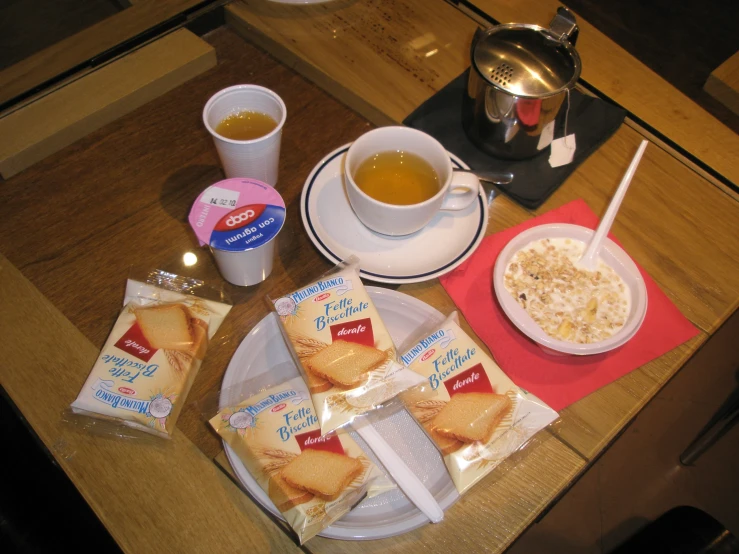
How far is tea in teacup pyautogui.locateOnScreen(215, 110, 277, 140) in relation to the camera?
0.93m

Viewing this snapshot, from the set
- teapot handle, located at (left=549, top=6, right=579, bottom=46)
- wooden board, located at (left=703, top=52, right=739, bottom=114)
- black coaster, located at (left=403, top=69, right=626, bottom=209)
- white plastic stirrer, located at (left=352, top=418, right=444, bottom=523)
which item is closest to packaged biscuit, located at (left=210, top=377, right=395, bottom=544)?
white plastic stirrer, located at (left=352, top=418, right=444, bottom=523)

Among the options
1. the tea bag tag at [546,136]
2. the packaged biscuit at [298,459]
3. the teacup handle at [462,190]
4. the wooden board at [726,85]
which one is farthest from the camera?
the wooden board at [726,85]

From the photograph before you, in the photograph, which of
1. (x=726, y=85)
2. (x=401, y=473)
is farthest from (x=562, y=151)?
(x=401, y=473)

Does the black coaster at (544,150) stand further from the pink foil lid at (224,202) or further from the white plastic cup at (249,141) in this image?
the pink foil lid at (224,202)

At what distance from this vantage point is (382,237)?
0.96m

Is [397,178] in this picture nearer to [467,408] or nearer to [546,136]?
[546,136]

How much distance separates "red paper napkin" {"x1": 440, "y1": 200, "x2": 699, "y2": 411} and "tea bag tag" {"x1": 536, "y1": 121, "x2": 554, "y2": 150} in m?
0.20

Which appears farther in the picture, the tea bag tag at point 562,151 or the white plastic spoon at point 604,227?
the tea bag tag at point 562,151

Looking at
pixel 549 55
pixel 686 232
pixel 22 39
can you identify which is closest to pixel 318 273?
pixel 549 55

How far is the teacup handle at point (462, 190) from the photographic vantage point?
93 cm

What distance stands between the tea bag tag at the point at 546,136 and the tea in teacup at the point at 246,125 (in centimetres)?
47

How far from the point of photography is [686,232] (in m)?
1.04

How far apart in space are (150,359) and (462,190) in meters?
0.54

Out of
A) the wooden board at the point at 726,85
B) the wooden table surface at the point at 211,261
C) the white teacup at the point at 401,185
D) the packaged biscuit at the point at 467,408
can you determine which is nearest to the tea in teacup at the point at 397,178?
the white teacup at the point at 401,185
